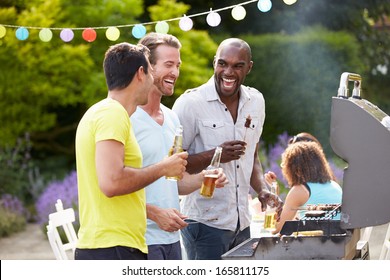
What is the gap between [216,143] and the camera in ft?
11.5

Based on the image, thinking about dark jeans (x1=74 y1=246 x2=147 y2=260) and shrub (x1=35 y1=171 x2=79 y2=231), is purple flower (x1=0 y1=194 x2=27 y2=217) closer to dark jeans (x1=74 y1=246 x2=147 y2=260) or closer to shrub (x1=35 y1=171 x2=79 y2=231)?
shrub (x1=35 y1=171 x2=79 y2=231)

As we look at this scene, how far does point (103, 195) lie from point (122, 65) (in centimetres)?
41

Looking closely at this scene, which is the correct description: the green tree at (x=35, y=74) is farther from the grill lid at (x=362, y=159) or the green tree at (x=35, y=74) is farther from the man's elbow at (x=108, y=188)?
the man's elbow at (x=108, y=188)

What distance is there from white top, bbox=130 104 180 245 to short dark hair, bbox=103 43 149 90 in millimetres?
413

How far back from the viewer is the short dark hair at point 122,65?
2.73 metres

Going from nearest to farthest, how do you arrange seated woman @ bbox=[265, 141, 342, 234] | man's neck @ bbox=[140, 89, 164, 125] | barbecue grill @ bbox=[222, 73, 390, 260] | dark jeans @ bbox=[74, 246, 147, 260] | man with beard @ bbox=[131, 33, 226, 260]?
dark jeans @ bbox=[74, 246, 147, 260], barbecue grill @ bbox=[222, 73, 390, 260], man with beard @ bbox=[131, 33, 226, 260], man's neck @ bbox=[140, 89, 164, 125], seated woman @ bbox=[265, 141, 342, 234]

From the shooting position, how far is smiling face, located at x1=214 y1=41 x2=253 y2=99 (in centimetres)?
348

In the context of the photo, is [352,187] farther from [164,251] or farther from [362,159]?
[164,251]

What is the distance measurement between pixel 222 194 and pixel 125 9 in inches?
162

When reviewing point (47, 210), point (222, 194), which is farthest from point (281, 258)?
point (47, 210)

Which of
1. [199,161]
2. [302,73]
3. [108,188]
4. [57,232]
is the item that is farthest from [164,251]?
[302,73]

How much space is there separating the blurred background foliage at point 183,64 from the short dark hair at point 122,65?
4.34 m

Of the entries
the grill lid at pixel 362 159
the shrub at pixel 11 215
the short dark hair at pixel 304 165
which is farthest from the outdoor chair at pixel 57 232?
the shrub at pixel 11 215

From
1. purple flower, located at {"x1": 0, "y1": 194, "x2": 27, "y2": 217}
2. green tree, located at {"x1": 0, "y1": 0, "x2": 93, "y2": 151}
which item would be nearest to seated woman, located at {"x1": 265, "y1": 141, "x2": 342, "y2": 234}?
green tree, located at {"x1": 0, "y1": 0, "x2": 93, "y2": 151}
